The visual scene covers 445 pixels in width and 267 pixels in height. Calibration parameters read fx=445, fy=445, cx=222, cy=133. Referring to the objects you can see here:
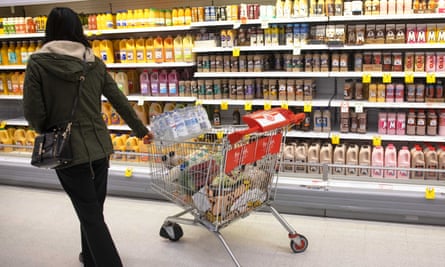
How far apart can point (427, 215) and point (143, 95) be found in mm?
3085

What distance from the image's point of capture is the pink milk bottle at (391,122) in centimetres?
405

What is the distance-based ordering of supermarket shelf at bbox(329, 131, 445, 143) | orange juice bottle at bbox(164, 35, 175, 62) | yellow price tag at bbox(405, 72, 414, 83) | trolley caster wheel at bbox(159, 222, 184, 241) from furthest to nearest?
orange juice bottle at bbox(164, 35, 175, 62) < supermarket shelf at bbox(329, 131, 445, 143) < yellow price tag at bbox(405, 72, 414, 83) < trolley caster wheel at bbox(159, 222, 184, 241)

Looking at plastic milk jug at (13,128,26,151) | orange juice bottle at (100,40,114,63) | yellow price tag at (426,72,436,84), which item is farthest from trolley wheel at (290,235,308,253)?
plastic milk jug at (13,128,26,151)

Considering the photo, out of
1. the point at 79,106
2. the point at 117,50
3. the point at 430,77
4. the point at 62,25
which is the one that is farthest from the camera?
the point at 117,50

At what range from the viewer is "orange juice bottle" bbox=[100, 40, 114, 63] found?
16.4ft

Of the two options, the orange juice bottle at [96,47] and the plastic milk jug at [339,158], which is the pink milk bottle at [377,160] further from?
the orange juice bottle at [96,47]

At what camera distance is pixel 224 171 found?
2662mm

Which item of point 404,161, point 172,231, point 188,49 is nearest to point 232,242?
point 172,231

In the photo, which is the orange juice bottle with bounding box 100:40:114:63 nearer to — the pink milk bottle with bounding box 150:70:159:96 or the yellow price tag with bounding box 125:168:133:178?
the pink milk bottle with bounding box 150:70:159:96

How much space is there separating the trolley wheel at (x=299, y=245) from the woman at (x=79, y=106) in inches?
49.2

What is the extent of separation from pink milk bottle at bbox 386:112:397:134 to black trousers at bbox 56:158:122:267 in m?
2.59

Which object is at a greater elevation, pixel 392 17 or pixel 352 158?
pixel 392 17

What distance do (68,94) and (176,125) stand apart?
731mm

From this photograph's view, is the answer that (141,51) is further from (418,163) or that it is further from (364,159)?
(418,163)
